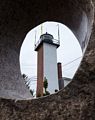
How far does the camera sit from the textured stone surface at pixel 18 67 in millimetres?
1342

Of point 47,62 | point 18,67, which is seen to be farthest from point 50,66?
point 18,67

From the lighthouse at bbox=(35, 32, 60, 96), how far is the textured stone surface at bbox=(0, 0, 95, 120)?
779cm

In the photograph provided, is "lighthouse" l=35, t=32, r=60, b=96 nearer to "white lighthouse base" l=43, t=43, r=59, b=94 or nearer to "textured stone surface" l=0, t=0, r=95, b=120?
"white lighthouse base" l=43, t=43, r=59, b=94

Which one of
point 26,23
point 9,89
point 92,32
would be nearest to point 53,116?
point 92,32

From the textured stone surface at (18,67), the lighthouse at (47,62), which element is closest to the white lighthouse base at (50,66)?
the lighthouse at (47,62)

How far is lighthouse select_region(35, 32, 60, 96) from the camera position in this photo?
11.1m

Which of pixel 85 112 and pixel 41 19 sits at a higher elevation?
pixel 41 19

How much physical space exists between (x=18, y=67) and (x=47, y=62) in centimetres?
963

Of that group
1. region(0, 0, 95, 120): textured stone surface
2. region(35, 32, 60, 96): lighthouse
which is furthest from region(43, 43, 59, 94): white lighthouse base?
region(0, 0, 95, 120): textured stone surface

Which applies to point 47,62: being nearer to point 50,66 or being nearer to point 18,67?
point 50,66

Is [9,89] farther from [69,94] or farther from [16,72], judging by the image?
[69,94]

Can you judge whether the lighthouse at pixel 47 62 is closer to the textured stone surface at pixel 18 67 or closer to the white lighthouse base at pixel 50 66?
the white lighthouse base at pixel 50 66

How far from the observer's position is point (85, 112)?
1.31 metres

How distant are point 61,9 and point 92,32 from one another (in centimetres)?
100
